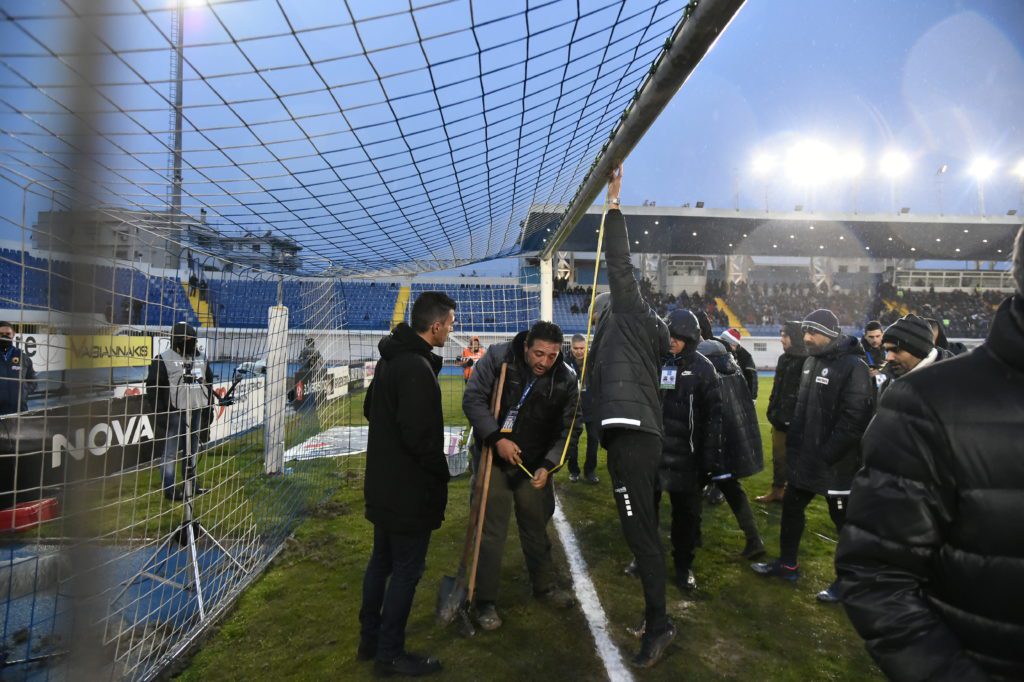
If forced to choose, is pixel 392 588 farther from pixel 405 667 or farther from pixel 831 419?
pixel 831 419

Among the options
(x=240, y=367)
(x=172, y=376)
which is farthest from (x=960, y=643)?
(x=172, y=376)

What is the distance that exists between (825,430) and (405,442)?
9.16 ft

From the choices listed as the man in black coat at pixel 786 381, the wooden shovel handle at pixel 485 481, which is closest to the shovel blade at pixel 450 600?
the wooden shovel handle at pixel 485 481

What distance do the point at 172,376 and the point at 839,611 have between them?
17.0 feet

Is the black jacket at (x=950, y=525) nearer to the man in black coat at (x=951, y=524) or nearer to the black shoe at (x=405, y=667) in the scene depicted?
the man in black coat at (x=951, y=524)

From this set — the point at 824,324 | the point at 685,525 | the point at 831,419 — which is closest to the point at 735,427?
the point at 831,419

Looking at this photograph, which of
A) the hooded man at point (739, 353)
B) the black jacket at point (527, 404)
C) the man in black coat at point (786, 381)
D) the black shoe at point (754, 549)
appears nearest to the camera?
the black jacket at point (527, 404)

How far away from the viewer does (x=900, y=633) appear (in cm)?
104

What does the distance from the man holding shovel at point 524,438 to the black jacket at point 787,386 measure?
8.61 ft

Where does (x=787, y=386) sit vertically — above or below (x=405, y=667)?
above

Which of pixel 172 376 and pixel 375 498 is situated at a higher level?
pixel 172 376

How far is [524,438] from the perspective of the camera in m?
3.23

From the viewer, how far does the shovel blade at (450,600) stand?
301 cm

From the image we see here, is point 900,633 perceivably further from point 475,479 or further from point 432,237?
point 432,237
